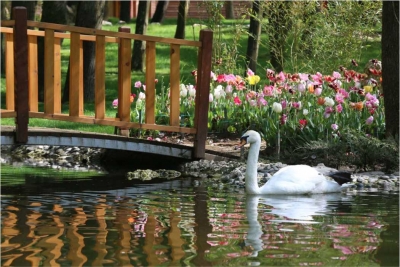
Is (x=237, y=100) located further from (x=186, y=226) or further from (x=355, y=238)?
(x=355, y=238)

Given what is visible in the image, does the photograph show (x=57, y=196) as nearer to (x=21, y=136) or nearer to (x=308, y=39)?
(x=21, y=136)

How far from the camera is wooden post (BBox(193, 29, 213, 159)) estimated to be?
12.5 meters

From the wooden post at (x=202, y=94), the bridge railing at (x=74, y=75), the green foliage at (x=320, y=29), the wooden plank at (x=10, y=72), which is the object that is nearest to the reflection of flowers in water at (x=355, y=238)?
the wooden post at (x=202, y=94)

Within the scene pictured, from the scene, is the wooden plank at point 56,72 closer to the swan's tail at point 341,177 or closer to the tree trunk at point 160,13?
the swan's tail at point 341,177

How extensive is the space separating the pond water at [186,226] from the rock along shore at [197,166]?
554mm

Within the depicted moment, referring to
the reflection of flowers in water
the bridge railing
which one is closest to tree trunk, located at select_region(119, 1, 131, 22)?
the bridge railing

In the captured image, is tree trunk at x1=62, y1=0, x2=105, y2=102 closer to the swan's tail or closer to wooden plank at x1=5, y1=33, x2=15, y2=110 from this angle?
wooden plank at x1=5, y1=33, x2=15, y2=110

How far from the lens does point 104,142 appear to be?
488 inches

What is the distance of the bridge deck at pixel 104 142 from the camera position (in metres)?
11.9

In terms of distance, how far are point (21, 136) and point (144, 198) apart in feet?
8.01

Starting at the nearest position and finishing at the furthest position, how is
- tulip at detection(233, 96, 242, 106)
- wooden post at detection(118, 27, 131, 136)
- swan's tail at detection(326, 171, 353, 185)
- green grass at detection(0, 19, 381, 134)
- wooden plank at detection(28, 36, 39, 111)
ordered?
1. swan's tail at detection(326, 171, 353, 185)
2. wooden plank at detection(28, 36, 39, 111)
3. wooden post at detection(118, 27, 131, 136)
4. tulip at detection(233, 96, 242, 106)
5. green grass at detection(0, 19, 381, 134)

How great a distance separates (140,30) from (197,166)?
11.1 m

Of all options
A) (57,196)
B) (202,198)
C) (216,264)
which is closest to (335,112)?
(202,198)

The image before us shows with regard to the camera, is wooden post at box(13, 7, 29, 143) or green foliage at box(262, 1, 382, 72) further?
green foliage at box(262, 1, 382, 72)
